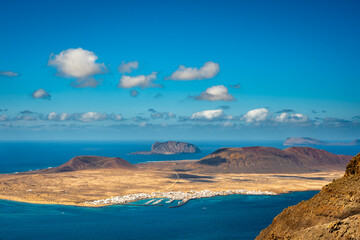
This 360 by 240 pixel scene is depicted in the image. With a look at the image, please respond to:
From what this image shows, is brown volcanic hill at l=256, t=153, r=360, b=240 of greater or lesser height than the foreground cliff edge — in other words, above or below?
above

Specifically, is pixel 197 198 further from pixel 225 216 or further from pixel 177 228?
pixel 177 228

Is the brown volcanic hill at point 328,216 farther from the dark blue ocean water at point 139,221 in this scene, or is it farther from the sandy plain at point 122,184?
the sandy plain at point 122,184

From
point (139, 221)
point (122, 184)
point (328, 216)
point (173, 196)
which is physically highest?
point (328, 216)

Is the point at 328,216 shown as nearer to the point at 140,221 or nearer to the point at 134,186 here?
the point at 140,221

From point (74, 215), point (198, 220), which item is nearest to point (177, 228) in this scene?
point (198, 220)

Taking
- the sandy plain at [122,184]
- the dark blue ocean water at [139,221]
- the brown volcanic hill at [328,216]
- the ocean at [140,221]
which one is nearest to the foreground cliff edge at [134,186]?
the sandy plain at [122,184]

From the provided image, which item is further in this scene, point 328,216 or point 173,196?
point 173,196

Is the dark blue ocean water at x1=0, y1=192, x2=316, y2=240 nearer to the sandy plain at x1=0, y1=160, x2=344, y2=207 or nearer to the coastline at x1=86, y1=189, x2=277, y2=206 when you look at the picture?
the coastline at x1=86, y1=189, x2=277, y2=206

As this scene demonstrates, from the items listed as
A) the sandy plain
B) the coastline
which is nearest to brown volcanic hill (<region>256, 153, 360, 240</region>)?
the coastline

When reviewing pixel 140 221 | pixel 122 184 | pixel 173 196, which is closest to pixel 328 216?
pixel 140 221
